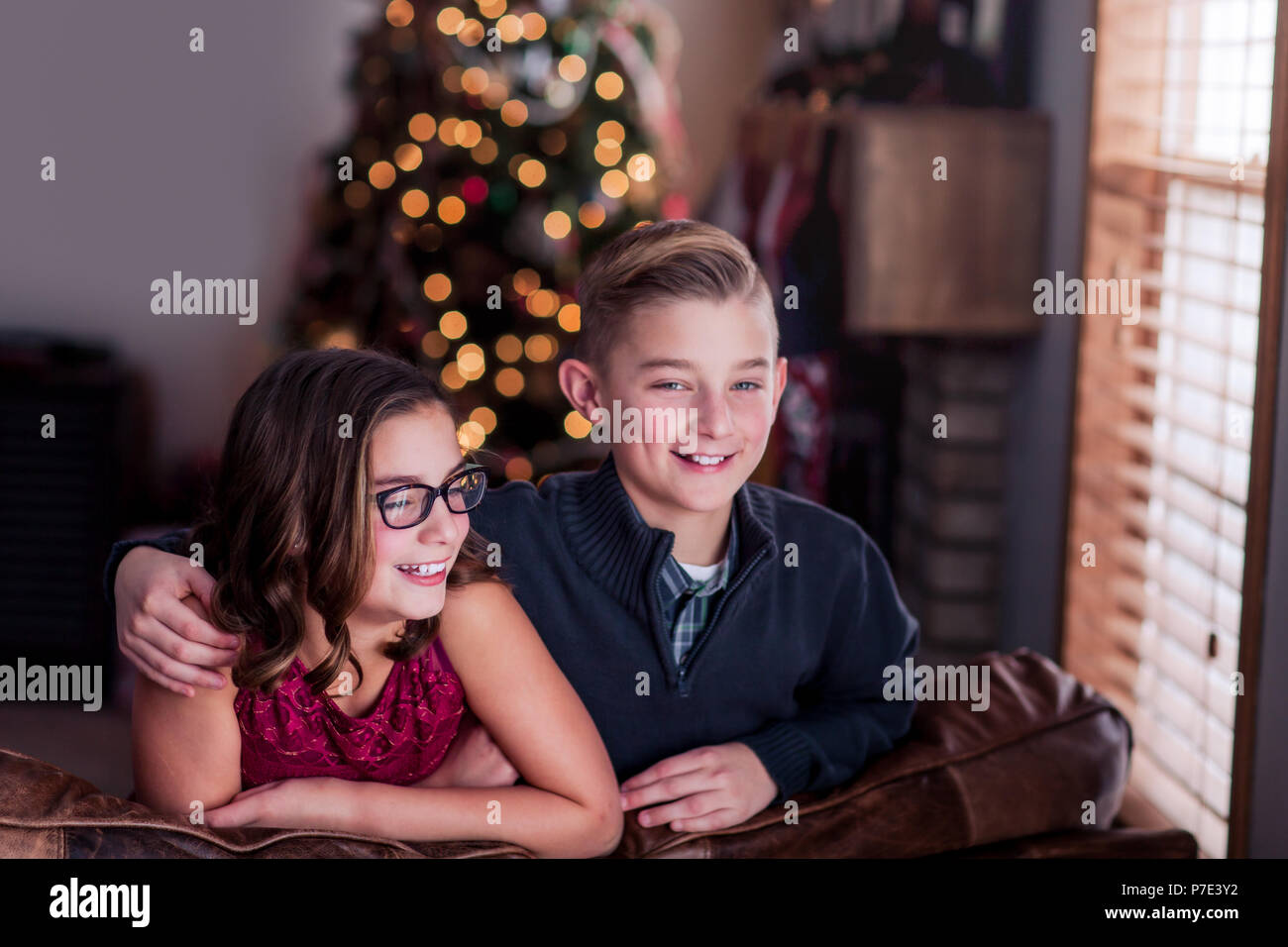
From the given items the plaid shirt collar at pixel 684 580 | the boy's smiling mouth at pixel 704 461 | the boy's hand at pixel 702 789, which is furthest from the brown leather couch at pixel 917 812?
the boy's smiling mouth at pixel 704 461

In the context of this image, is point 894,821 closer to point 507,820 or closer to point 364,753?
point 507,820

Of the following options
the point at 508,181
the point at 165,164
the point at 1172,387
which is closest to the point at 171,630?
the point at 1172,387

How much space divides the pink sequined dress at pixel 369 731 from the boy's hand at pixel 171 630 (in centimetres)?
Result: 10

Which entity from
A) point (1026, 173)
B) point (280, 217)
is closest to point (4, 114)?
point (280, 217)

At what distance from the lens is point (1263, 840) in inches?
75.5

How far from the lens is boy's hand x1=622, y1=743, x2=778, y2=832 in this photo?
1400mm

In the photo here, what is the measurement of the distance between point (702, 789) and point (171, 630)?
1.87 ft

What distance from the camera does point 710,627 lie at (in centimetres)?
151

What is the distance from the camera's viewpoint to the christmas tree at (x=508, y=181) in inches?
130

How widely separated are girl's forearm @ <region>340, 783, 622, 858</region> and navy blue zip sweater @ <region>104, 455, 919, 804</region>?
0.19 metres

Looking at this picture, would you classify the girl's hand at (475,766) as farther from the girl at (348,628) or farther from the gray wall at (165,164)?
the gray wall at (165,164)
